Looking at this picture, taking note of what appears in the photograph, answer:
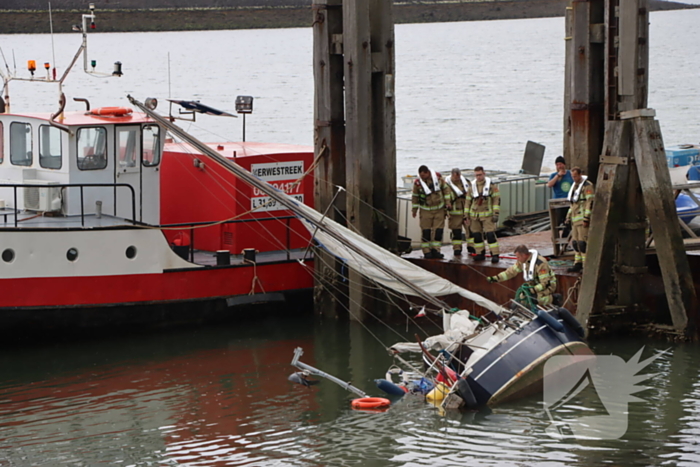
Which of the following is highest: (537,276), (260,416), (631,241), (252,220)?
(252,220)

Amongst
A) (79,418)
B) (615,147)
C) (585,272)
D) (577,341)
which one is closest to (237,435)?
(79,418)

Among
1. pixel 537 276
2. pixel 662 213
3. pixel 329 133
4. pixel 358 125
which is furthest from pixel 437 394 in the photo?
pixel 329 133

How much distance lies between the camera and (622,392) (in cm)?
1150

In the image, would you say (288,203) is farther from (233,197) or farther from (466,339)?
(233,197)

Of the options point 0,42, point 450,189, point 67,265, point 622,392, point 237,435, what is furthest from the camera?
point 0,42

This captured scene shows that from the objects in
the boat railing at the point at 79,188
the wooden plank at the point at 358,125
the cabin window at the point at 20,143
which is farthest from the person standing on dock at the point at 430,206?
the cabin window at the point at 20,143

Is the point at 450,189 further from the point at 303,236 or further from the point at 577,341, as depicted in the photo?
the point at 577,341

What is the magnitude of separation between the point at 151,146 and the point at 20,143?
2003mm

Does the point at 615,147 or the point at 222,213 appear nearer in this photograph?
the point at 615,147

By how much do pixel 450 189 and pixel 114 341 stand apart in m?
5.51

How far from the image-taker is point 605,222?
42.2ft

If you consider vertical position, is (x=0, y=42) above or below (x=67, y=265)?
above

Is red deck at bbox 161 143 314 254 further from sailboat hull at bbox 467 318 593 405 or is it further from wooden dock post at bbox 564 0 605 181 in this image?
sailboat hull at bbox 467 318 593 405

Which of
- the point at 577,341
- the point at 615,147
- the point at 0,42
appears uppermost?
the point at 0,42
